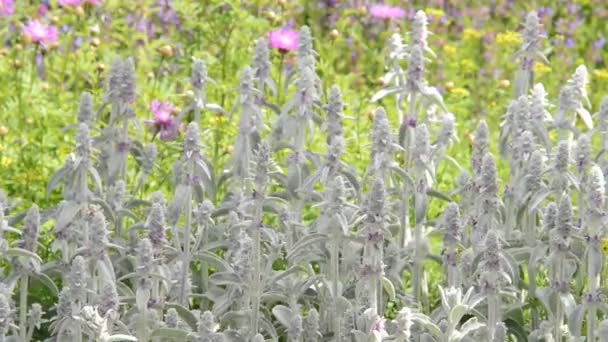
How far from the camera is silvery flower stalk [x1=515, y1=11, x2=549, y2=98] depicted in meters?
4.67

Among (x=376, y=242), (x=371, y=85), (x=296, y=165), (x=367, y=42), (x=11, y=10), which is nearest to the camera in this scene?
(x=376, y=242)

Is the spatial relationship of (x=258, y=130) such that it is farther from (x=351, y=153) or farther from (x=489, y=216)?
(x=351, y=153)

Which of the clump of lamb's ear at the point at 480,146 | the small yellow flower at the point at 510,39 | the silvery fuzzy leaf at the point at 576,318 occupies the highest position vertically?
the small yellow flower at the point at 510,39

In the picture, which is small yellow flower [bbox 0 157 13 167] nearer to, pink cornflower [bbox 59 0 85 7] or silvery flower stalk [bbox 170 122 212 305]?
pink cornflower [bbox 59 0 85 7]

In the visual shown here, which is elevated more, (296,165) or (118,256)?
(296,165)

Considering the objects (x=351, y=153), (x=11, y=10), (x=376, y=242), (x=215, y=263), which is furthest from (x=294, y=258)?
(x=11, y=10)

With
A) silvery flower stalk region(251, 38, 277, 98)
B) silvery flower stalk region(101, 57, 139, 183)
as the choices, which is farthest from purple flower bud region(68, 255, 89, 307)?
silvery flower stalk region(251, 38, 277, 98)

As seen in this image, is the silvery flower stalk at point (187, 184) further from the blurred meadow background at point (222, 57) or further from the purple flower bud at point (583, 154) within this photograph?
the purple flower bud at point (583, 154)

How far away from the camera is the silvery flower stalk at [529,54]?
184 inches

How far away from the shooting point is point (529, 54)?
4.71 m

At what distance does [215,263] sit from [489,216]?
0.89m

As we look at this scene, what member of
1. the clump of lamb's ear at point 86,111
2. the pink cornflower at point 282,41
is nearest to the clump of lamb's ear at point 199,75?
the clump of lamb's ear at point 86,111

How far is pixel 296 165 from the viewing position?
14.3 ft

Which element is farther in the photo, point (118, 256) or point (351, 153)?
point (351, 153)
